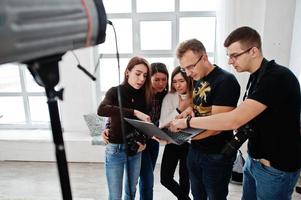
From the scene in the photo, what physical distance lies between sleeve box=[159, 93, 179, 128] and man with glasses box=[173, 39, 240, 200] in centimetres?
28

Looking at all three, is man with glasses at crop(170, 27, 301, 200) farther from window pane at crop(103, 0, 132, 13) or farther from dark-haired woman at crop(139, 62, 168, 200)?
window pane at crop(103, 0, 132, 13)

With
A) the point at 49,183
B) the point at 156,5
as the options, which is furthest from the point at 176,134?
the point at 156,5

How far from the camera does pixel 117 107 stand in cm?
156

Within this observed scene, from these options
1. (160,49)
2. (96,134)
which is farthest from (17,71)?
(160,49)

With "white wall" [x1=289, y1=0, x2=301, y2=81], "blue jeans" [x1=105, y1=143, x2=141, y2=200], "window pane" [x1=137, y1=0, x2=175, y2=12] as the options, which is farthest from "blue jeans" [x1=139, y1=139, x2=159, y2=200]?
"window pane" [x1=137, y1=0, x2=175, y2=12]

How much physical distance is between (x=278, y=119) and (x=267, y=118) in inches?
1.7

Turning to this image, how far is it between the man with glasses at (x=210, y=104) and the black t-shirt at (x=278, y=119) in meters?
0.13

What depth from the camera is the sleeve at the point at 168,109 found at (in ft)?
5.64

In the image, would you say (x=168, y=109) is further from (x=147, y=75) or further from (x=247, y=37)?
(x=247, y=37)

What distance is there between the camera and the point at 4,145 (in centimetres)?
314

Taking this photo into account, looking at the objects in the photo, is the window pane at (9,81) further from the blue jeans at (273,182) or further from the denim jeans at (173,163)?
the blue jeans at (273,182)

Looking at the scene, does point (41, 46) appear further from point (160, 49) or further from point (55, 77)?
point (160, 49)

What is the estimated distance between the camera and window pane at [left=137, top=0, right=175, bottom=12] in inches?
118

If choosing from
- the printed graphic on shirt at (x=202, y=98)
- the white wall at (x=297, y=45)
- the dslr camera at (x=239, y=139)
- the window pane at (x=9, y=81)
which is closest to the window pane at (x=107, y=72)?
the window pane at (x=9, y=81)
